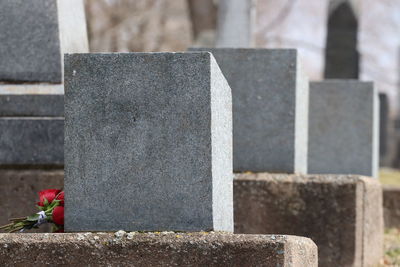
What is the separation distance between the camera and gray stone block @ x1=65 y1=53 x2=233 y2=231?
3334 mm

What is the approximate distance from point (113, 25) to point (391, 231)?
48.5 feet

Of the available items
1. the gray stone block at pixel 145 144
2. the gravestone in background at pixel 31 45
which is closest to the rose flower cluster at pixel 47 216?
the gray stone block at pixel 145 144

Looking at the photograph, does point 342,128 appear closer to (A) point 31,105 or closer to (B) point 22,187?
(A) point 31,105

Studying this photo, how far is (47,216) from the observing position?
3.66 metres

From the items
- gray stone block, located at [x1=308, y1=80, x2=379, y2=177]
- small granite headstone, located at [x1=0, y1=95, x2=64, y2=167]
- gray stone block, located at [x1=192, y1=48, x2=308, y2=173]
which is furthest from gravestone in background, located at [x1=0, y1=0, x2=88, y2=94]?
gray stone block, located at [x1=308, y1=80, x2=379, y2=177]

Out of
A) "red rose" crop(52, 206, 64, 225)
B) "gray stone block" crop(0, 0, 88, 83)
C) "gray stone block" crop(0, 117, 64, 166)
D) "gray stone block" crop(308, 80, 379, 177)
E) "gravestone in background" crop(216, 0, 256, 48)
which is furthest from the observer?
"gravestone in background" crop(216, 0, 256, 48)

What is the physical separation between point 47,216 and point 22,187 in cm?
115

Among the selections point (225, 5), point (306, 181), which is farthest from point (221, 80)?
point (225, 5)

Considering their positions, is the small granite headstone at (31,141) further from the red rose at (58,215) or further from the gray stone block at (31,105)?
the red rose at (58,215)

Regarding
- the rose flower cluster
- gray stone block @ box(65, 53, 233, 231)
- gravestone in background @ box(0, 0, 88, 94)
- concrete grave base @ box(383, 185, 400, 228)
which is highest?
gravestone in background @ box(0, 0, 88, 94)

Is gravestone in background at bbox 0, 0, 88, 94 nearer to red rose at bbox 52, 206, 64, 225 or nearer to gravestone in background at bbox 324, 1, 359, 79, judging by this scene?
red rose at bbox 52, 206, 64, 225

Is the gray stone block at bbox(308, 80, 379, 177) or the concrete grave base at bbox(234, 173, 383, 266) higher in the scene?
the gray stone block at bbox(308, 80, 379, 177)

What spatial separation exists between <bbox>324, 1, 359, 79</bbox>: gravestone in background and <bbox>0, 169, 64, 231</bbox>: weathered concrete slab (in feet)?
34.4

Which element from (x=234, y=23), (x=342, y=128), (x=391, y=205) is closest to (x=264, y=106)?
(x=342, y=128)
